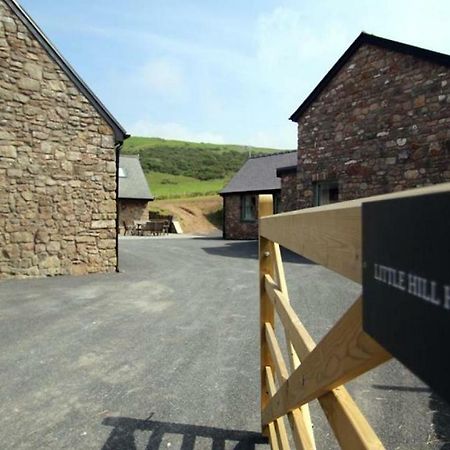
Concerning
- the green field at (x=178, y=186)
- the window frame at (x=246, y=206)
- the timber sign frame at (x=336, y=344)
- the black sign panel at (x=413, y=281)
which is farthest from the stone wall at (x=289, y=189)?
the green field at (x=178, y=186)

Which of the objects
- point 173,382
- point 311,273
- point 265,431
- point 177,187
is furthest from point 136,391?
point 177,187

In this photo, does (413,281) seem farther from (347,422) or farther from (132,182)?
(132,182)

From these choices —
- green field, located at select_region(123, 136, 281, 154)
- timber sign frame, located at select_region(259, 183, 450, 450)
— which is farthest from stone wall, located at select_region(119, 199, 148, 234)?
green field, located at select_region(123, 136, 281, 154)

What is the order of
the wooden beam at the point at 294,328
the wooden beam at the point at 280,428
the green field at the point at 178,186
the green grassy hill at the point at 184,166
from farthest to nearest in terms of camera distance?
the green grassy hill at the point at 184,166
the green field at the point at 178,186
the wooden beam at the point at 280,428
the wooden beam at the point at 294,328

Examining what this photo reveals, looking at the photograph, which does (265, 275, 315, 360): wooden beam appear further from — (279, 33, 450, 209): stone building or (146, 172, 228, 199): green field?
(146, 172, 228, 199): green field

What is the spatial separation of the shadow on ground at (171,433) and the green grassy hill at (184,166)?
46.0 meters

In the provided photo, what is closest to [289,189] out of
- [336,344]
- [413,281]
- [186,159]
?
[336,344]

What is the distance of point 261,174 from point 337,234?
2510 centimetres

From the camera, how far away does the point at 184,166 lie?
81.1m

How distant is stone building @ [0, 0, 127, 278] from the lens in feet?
33.5

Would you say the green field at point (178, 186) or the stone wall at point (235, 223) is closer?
the stone wall at point (235, 223)

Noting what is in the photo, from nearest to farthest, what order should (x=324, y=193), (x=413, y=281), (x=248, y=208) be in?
(x=413, y=281), (x=324, y=193), (x=248, y=208)

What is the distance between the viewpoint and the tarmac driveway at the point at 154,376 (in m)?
3.31

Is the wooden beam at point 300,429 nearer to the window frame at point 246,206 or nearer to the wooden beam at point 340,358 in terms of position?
the wooden beam at point 340,358
